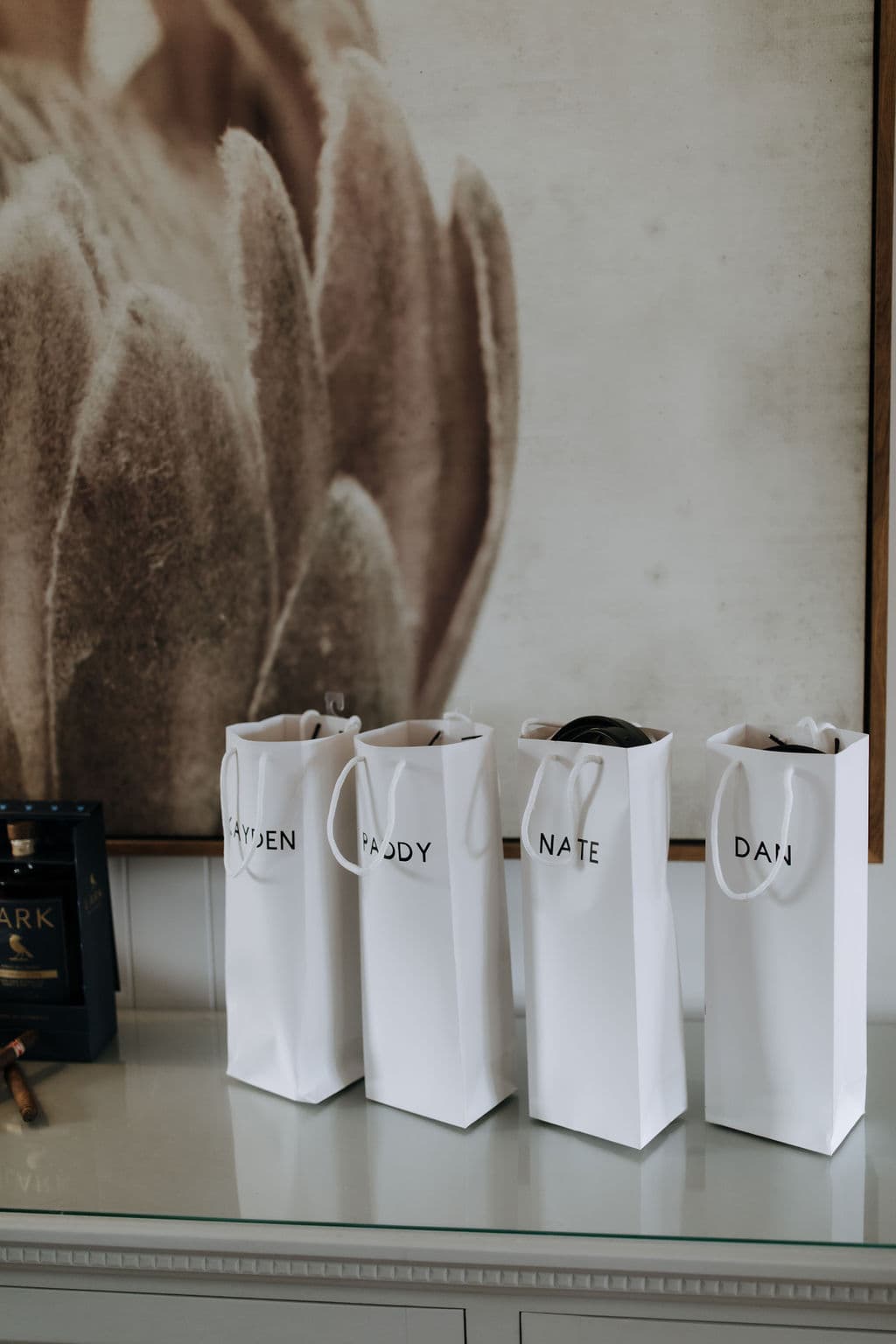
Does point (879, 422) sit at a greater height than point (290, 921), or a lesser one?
greater

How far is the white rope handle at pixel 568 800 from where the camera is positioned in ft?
2.77

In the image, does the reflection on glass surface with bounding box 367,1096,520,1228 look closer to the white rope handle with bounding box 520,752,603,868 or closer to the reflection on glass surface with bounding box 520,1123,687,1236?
the reflection on glass surface with bounding box 520,1123,687,1236

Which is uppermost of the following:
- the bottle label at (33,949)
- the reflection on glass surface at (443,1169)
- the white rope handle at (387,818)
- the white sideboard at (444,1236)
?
the white rope handle at (387,818)

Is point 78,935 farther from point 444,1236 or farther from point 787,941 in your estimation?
point 787,941

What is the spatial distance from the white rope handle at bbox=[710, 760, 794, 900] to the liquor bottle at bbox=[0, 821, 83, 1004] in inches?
24.4

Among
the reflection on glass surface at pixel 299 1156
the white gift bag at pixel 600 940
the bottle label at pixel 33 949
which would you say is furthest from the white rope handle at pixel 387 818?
the bottle label at pixel 33 949

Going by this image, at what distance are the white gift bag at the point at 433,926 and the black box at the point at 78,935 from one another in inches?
11.5

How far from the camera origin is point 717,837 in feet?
2.83

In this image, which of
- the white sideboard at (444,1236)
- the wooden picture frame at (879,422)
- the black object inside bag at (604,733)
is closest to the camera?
the white sideboard at (444,1236)

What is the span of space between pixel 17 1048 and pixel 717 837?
2.25ft

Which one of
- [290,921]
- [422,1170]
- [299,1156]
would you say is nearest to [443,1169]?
[422,1170]

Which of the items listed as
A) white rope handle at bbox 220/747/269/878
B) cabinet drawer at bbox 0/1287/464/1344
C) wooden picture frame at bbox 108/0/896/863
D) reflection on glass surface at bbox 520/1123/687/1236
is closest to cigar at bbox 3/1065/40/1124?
cabinet drawer at bbox 0/1287/464/1344

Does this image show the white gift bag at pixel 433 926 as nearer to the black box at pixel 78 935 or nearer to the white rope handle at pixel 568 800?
the white rope handle at pixel 568 800

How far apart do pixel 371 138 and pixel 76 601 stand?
0.58 metres
